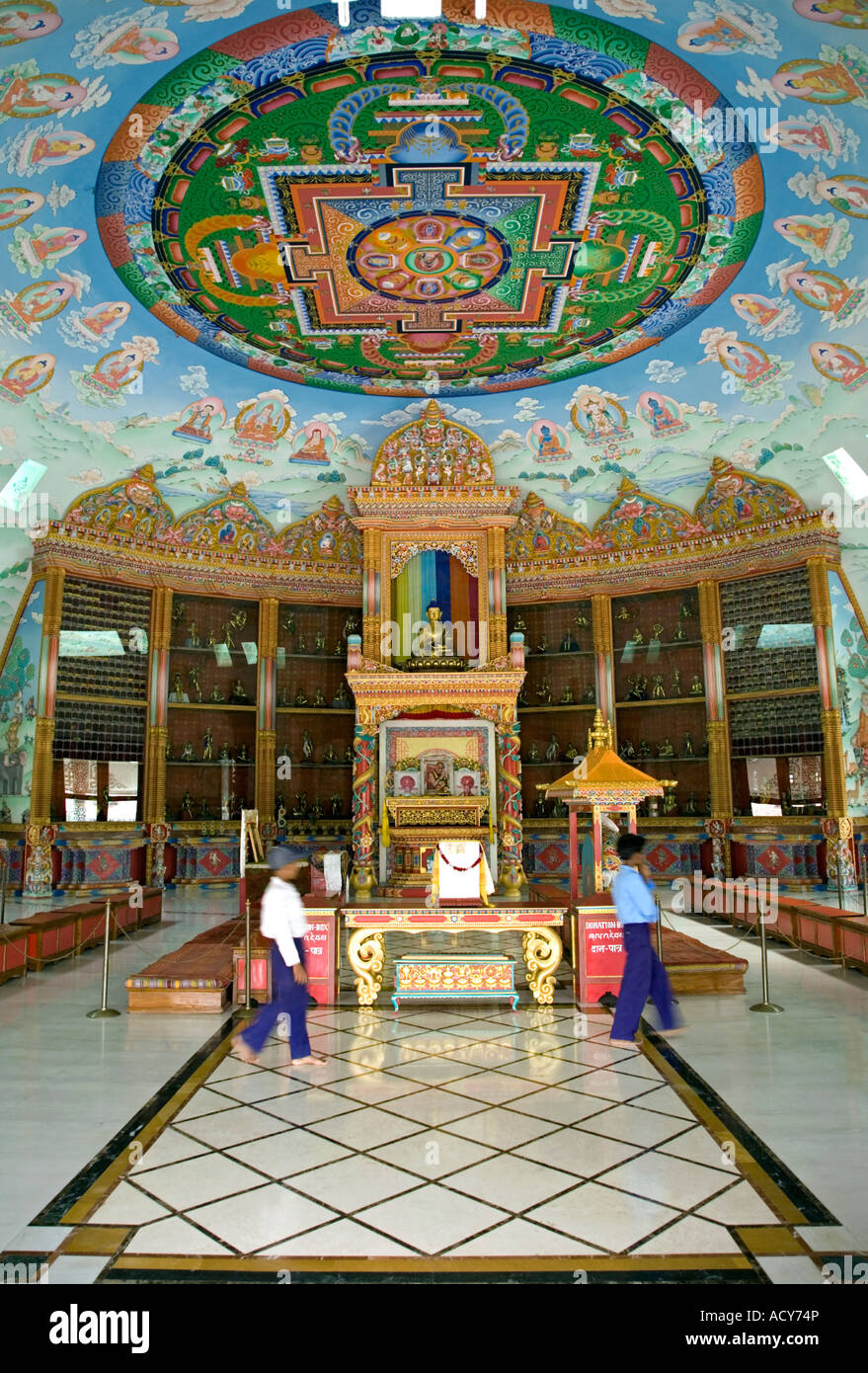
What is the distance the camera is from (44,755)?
1497 centimetres

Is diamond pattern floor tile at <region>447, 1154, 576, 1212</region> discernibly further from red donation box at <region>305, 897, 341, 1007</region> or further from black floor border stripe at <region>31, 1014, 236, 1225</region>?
red donation box at <region>305, 897, 341, 1007</region>

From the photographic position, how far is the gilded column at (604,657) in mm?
17641

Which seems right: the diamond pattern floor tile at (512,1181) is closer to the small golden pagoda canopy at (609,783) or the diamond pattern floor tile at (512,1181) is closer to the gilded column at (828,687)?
the small golden pagoda canopy at (609,783)

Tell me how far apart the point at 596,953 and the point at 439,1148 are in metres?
3.74

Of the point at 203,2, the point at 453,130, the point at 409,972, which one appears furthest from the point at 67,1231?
the point at 453,130

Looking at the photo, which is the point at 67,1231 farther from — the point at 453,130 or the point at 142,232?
the point at 142,232

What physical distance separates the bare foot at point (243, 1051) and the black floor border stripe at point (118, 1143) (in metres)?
0.28

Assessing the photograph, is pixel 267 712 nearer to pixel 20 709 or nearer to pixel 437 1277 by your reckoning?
pixel 20 709

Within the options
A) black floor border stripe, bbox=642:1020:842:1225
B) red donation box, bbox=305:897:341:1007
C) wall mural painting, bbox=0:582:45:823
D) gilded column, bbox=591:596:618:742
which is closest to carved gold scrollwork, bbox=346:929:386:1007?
red donation box, bbox=305:897:341:1007

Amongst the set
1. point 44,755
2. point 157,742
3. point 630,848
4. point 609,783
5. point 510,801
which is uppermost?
point 157,742

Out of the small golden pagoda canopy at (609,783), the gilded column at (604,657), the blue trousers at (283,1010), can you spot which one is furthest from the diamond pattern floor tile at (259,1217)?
the gilded column at (604,657)

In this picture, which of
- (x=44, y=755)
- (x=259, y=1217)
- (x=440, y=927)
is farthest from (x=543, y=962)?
(x=44, y=755)

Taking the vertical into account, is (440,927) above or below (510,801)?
below

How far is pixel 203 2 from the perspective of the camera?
26.8 feet
